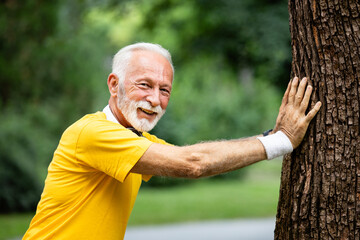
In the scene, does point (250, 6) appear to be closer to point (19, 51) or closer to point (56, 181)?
point (19, 51)

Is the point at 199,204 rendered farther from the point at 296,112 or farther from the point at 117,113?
the point at 296,112

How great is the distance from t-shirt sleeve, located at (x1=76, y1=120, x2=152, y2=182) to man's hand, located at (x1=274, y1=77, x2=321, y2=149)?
32.3 inches

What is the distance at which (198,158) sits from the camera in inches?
113

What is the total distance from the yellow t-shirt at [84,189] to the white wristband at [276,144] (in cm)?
68

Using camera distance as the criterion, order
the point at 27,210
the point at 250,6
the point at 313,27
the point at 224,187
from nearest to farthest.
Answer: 1. the point at 313,27
2. the point at 250,6
3. the point at 27,210
4. the point at 224,187

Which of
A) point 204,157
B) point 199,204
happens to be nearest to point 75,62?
point 199,204

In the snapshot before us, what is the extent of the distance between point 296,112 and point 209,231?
8.55 m

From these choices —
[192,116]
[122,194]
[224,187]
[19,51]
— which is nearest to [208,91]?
[192,116]

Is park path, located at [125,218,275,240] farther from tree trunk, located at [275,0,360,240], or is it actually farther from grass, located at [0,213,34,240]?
tree trunk, located at [275,0,360,240]

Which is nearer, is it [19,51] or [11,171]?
[11,171]

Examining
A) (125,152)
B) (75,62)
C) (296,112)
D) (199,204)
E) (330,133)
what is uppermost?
(75,62)

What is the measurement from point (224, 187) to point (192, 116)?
3796mm

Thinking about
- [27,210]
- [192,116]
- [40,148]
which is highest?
[192,116]

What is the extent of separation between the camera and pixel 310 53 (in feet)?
10.3
